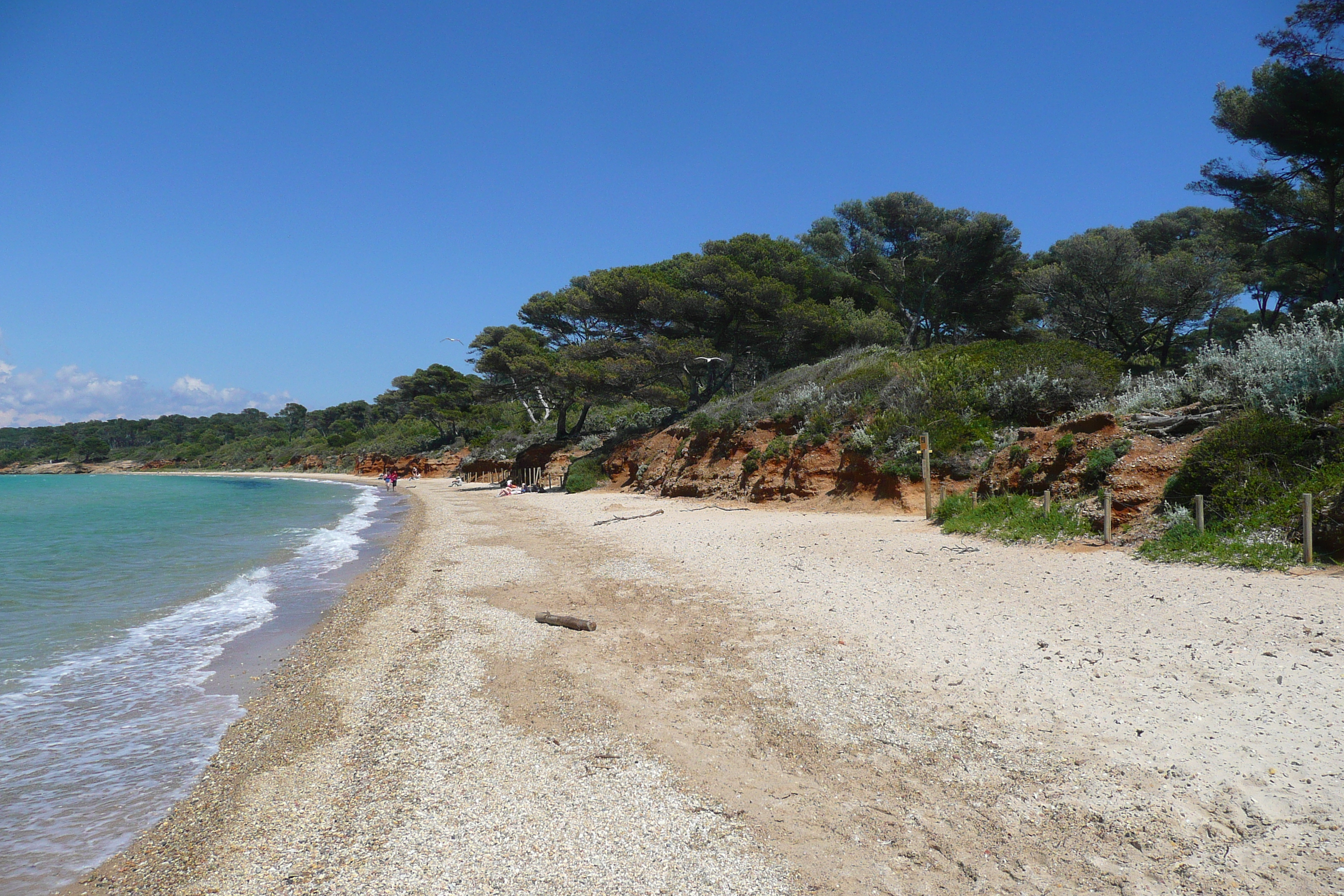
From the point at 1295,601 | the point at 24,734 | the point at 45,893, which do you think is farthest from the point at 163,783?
the point at 1295,601

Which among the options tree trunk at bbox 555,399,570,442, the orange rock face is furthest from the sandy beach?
tree trunk at bbox 555,399,570,442

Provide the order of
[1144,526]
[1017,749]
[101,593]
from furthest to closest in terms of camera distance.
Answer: [101,593] < [1144,526] < [1017,749]

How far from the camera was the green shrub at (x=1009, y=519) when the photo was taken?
10391 millimetres

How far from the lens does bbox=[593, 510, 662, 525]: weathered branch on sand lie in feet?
A: 58.3

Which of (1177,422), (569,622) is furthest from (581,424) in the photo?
(569,622)

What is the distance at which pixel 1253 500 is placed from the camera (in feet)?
28.3

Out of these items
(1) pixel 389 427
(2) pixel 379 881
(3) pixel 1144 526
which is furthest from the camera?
(1) pixel 389 427

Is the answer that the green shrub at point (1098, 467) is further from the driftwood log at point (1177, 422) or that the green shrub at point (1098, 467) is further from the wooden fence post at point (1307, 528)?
the wooden fence post at point (1307, 528)

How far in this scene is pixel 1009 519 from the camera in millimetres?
11250

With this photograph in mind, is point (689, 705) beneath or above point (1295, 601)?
beneath

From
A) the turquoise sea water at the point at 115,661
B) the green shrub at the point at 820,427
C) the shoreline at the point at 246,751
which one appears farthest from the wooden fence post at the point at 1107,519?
the turquoise sea water at the point at 115,661

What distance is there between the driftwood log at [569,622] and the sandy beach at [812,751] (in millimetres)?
139

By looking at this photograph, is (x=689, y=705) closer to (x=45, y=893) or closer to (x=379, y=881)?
(x=379, y=881)

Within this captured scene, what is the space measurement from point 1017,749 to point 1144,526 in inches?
282
